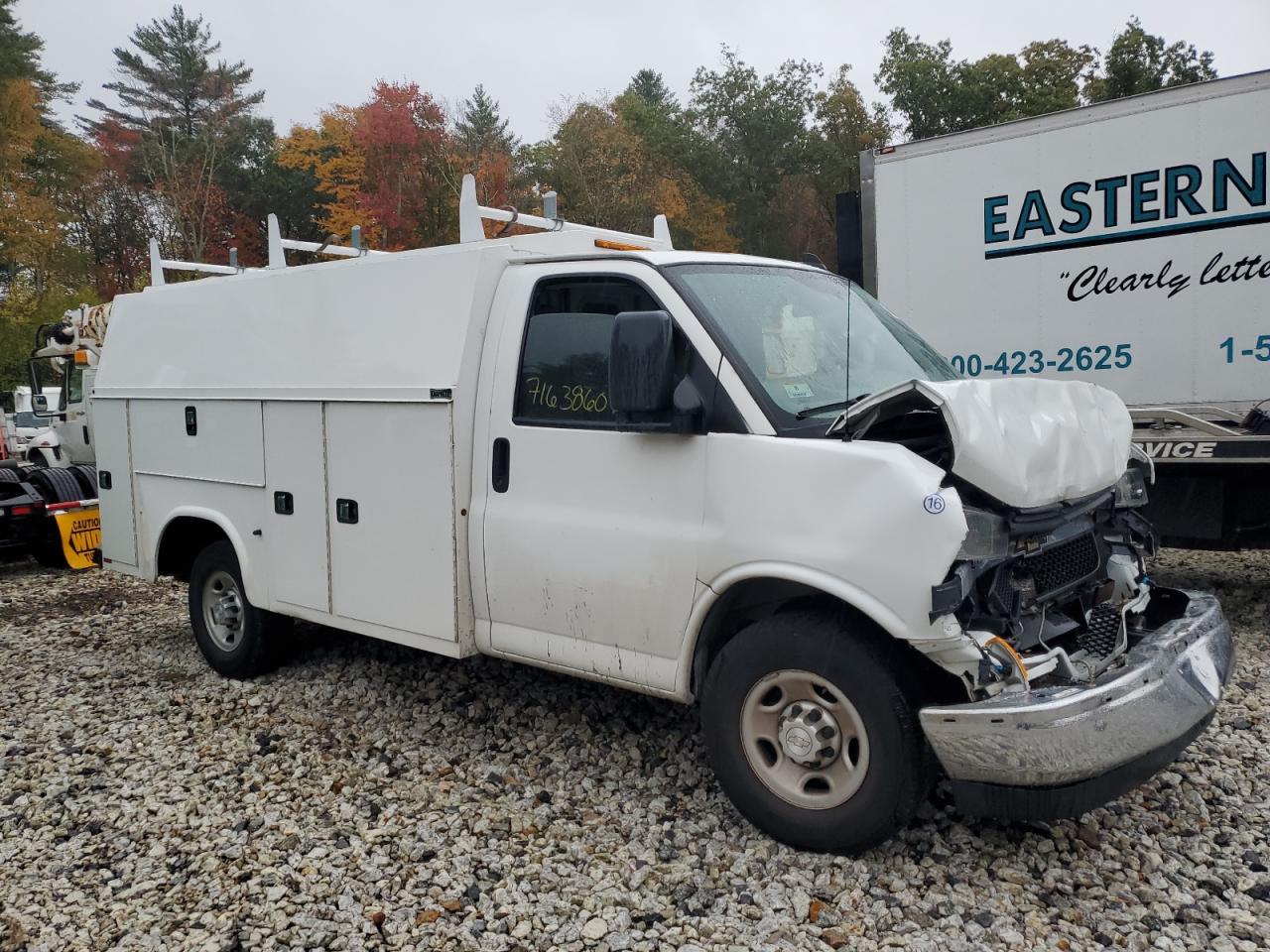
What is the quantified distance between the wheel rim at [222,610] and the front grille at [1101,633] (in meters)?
4.36

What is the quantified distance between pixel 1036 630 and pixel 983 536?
490mm

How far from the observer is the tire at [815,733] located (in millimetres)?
3330

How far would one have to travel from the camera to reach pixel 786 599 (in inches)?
145

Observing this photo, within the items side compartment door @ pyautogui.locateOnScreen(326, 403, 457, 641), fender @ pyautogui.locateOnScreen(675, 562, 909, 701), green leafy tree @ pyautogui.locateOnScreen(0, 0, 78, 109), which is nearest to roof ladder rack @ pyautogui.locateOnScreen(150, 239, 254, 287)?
side compartment door @ pyautogui.locateOnScreen(326, 403, 457, 641)

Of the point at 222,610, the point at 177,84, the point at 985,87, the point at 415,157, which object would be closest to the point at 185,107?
the point at 177,84

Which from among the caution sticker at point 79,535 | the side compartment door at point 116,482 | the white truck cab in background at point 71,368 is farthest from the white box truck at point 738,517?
the white truck cab in background at point 71,368

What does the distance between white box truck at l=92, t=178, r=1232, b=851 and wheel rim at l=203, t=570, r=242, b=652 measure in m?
0.51

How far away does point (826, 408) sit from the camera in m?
3.79

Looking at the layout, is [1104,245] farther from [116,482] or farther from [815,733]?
[116,482]

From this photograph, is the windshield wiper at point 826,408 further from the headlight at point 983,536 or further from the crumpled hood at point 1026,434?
the headlight at point 983,536

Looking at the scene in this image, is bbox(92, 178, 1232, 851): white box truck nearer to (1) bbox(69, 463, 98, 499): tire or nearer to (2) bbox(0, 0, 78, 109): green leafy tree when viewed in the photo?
(1) bbox(69, 463, 98, 499): tire

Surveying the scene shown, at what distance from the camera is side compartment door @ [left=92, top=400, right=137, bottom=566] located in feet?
20.5

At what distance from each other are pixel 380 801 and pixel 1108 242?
5650 mm

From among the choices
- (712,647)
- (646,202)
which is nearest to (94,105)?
(646,202)
